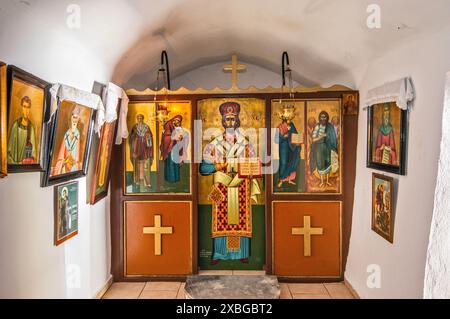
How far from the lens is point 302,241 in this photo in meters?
3.98

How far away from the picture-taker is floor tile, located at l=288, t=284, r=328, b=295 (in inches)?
146

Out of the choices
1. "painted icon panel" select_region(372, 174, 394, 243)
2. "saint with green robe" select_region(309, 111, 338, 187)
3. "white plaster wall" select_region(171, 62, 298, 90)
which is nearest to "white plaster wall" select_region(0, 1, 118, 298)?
"white plaster wall" select_region(171, 62, 298, 90)

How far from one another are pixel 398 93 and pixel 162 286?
10.3 feet

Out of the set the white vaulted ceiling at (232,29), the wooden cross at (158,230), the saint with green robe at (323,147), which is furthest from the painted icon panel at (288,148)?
the wooden cross at (158,230)

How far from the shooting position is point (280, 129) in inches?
155

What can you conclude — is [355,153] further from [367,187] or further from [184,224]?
[184,224]

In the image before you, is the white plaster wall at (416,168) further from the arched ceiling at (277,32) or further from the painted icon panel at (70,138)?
the painted icon panel at (70,138)

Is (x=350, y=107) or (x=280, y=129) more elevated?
(x=350, y=107)

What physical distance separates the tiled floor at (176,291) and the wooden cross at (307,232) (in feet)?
1.32

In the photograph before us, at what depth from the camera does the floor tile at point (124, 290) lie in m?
3.64

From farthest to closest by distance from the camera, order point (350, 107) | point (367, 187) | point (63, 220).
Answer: point (350, 107) → point (367, 187) → point (63, 220)

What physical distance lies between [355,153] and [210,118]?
5.74 ft
